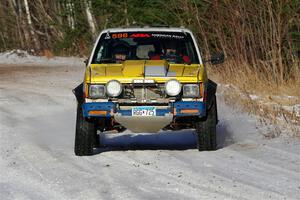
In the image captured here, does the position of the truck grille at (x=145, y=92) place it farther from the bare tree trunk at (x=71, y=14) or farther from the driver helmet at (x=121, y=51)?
the bare tree trunk at (x=71, y=14)

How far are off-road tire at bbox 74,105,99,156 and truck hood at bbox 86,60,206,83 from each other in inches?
20.2

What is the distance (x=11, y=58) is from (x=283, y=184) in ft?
75.5

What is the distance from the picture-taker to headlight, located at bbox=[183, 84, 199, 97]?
10242mm

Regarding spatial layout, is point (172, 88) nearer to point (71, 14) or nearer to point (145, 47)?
point (145, 47)

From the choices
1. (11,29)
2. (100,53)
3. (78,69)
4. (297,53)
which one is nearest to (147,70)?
(100,53)

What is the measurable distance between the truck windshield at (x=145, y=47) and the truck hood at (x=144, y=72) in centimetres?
59

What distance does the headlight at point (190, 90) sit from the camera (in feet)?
33.6

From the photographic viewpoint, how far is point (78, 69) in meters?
25.1

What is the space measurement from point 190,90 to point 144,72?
571mm

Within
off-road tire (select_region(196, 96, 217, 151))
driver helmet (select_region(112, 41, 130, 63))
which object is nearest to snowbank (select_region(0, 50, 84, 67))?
driver helmet (select_region(112, 41, 130, 63))

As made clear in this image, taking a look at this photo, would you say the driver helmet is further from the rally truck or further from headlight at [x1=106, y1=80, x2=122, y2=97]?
headlight at [x1=106, y1=80, x2=122, y2=97]

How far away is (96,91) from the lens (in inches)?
405

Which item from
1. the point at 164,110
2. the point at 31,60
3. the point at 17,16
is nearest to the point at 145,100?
the point at 164,110

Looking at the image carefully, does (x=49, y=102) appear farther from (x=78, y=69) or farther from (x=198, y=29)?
(x=78, y=69)
